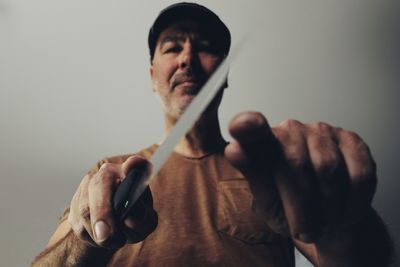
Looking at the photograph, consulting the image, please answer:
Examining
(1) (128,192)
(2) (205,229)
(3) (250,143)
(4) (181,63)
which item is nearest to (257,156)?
(3) (250,143)

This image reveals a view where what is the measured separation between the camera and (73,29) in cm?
78

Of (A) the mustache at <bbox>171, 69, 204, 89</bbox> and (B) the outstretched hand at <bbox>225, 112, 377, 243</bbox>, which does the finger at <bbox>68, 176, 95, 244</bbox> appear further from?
(A) the mustache at <bbox>171, 69, 204, 89</bbox>

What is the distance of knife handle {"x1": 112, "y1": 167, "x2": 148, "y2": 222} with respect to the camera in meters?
0.24

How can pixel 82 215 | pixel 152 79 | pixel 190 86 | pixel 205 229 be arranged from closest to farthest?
1. pixel 82 215
2. pixel 205 229
3. pixel 190 86
4. pixel 152 79

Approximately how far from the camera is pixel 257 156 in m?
0.19

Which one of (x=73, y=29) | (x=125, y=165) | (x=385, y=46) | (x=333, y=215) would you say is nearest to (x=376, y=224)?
(x=333, y=215)

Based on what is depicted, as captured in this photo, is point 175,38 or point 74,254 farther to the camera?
point 175,38

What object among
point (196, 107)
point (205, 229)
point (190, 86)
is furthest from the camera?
point (190, 86)

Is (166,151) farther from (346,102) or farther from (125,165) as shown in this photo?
(346,102)

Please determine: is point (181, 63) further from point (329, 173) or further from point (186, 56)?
point (329, 173)

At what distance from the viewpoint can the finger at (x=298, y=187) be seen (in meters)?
0.19

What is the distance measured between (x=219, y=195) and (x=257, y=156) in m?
0.44

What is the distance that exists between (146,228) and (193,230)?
0.27 meters

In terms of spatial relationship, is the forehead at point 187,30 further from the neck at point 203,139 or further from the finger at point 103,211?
the finger at point 103,211
